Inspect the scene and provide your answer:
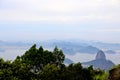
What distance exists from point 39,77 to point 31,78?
5785mm

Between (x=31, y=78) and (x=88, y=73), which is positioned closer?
(x=31, y=78)

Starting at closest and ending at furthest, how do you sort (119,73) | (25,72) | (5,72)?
(119,73) → (5,72) → (25,72)

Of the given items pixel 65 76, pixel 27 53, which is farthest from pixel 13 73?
pixel 27 53

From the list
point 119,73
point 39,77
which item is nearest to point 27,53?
point 39,77

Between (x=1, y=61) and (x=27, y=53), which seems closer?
(x=1, y=61)

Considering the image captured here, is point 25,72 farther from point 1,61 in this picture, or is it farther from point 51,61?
point 51,61

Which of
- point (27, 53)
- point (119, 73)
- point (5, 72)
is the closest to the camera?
point (119, 73)

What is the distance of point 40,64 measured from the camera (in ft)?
230

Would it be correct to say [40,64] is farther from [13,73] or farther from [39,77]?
[13,73]

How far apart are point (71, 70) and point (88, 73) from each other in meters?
2.63

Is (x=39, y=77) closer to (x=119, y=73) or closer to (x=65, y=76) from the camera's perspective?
(x=65, y=76)

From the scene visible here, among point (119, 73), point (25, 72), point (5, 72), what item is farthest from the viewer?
point (25, 72)

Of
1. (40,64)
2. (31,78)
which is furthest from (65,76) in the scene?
(40,64)

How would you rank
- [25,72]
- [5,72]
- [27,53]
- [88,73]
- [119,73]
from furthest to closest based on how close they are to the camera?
[27,53] < [88,73] < [25,72] < [5,72] < [119,73]
